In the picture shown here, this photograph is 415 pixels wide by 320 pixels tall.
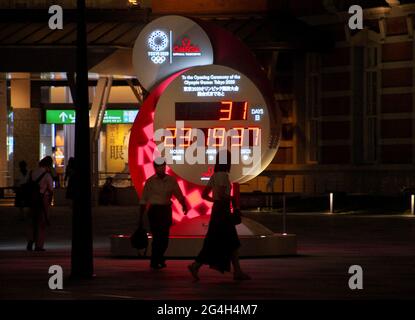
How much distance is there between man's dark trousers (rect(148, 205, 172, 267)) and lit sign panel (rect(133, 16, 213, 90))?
480 cm

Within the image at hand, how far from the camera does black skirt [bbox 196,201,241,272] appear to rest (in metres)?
21.4

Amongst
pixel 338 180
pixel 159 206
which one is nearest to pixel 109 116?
pixel 338 180

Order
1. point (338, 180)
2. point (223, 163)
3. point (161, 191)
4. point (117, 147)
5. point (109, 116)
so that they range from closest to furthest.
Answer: point (223, 163)
point (161, 191)
point (338, 180)
point (109, 116)
point (117, 147)

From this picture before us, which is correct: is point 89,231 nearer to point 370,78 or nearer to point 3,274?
point 3,274

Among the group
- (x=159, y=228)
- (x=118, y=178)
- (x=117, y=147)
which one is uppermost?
(x=117, y=147)

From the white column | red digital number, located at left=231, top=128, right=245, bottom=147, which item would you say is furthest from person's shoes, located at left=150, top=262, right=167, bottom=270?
the white column

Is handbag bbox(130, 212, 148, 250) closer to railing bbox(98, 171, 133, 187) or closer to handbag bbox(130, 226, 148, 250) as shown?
handbag bbox(130, 226, 148, 250)

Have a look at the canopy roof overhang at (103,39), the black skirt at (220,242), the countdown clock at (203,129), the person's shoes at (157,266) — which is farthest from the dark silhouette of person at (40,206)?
the canopy roof overhang at (103,39)

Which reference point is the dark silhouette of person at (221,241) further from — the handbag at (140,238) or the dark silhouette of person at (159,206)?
the handbag at (140,238)

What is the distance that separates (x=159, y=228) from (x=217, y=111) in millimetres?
4093

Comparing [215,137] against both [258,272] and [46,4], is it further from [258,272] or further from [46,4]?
[46,4]

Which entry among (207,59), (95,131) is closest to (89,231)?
(207,59)

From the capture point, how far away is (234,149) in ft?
88.9

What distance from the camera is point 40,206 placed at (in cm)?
2884
